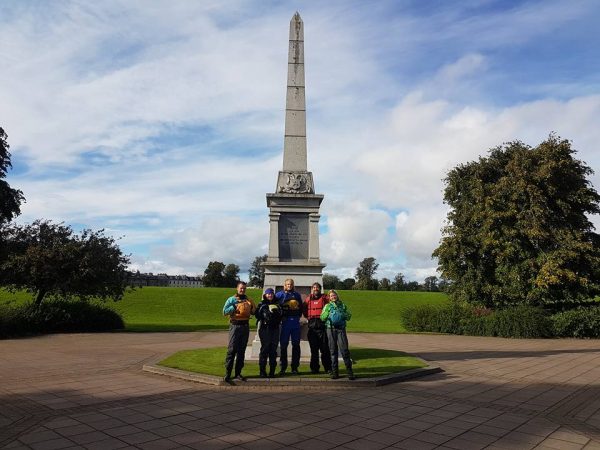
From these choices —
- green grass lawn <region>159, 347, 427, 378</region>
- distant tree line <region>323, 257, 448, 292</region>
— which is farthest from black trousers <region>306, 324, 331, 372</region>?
distant tree line <region>323, 257, 448, 292</region>

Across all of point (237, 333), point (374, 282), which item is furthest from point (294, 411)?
point (374, 282)

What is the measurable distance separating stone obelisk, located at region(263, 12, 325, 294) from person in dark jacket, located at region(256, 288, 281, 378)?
2.21 metres

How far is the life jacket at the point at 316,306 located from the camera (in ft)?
31.2

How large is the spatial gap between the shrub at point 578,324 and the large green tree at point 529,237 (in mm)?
1044

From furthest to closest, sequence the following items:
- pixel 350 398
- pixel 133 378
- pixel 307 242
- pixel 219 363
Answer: pixel 307 242, pixel 219 363, pixel 133 378, pixel 350 398

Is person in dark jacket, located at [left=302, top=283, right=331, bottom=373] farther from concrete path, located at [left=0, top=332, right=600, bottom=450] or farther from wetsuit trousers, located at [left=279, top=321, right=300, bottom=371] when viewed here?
concrete path, located at [left=0, top=332, right=600, bottom=450]

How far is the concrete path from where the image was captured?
5.39m

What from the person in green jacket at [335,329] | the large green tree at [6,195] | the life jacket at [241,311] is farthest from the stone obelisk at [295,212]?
the large green tree at [6,195]

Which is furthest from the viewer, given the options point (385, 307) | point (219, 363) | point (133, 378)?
point (385, 307)

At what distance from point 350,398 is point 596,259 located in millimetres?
19556

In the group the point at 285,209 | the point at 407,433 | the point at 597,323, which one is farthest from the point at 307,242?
the point at 597,323

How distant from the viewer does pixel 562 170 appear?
2294 centimetres

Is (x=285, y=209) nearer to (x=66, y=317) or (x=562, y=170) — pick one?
(x=66, y=317)

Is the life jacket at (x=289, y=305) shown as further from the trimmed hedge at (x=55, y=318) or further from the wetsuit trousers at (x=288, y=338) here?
the trimmed hedge at (x=55, y=318)
